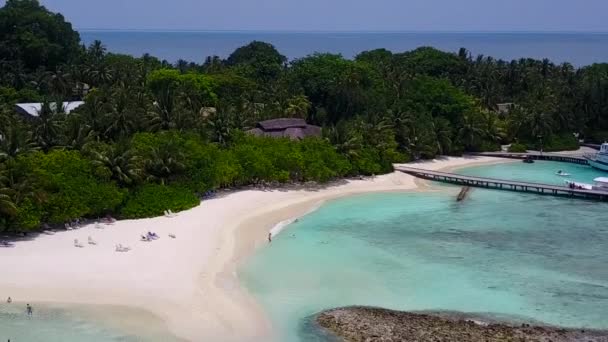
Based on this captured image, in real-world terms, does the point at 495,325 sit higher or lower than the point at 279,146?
lower

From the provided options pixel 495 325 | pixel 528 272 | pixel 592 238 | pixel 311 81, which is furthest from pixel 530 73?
pixel 495 325

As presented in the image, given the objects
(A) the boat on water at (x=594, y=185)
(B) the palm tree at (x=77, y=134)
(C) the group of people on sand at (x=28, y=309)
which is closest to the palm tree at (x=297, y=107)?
(A) the boat on water at (x=594, y=185)

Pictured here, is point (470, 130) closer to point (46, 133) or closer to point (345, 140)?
point (345, 140)

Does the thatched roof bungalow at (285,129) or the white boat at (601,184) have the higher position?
the thatched roof bungalow at (285,129)

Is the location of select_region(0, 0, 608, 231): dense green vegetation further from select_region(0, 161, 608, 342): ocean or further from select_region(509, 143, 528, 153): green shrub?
select_region(0, 161, 608, 342): ocean

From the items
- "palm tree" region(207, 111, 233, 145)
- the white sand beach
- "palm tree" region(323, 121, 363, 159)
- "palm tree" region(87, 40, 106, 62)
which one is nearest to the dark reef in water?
the white sand beach

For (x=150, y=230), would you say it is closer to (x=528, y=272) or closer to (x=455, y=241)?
(x=455, y=241)

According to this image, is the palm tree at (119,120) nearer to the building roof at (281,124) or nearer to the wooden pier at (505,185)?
the building roof at (281,124)
